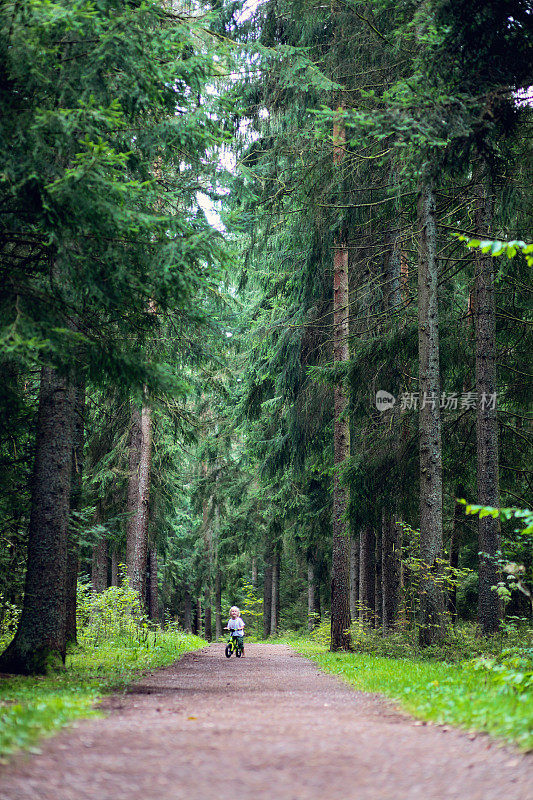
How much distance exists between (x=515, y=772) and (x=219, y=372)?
1580 centimetres

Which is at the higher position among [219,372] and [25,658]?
[219,372]

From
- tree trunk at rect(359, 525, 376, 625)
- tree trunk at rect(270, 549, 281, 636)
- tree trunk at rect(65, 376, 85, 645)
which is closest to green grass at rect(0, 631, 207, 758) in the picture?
tree trunk at rect(65, 376, 85, 645)

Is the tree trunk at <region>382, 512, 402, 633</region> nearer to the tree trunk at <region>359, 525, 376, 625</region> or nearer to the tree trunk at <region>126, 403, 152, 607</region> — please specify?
the tree trunk at <region>359, 525, 376, 625</region>

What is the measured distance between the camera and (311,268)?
17359 millimetres

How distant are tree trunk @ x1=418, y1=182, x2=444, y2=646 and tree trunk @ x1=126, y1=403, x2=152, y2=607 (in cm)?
862

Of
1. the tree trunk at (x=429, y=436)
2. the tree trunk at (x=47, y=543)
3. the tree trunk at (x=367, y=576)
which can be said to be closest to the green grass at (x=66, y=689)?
the tree trunk at (x=47, y=543)

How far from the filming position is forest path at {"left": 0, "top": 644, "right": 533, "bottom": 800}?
3898 millimetres

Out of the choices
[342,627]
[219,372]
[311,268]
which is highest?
[311,268]

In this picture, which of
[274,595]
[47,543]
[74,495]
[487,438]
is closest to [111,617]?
[74,495]

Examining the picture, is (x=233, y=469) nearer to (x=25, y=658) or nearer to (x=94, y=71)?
(x=25, y=658)

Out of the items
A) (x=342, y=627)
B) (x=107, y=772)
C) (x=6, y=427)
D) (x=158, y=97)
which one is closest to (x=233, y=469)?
(x=342, y=627)

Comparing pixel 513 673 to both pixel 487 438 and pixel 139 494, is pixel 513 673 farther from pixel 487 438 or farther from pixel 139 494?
pixel 139 494

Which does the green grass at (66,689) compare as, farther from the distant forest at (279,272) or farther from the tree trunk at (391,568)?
the tree trunk at (391,568)

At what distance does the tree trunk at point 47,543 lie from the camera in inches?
364
